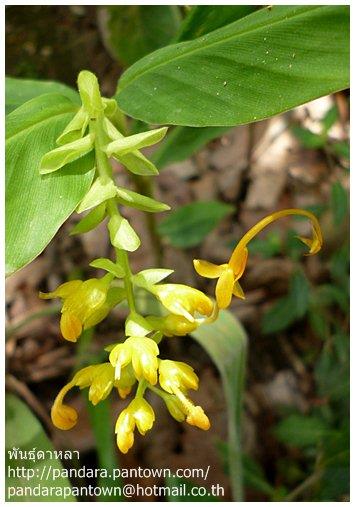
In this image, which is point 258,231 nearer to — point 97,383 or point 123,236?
point 123,236

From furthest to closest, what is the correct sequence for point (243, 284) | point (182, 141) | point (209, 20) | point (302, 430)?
point (243, 284) < point (302, 430) < point (182, 141) < point (209, 20)

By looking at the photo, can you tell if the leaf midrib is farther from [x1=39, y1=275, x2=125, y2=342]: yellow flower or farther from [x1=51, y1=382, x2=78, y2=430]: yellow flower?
[x1=51, y1=382, x2=78, y2=430]: yellow flower

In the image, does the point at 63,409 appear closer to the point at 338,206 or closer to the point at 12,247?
the point at 12,247

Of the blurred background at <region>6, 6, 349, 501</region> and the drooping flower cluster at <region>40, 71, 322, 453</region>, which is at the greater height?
the blurred background at <region>6, 6, 349, 501</region>

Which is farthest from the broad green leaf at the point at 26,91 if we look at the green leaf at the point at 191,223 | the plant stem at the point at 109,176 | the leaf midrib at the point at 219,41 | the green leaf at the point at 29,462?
the green leaf at the point at 29,462

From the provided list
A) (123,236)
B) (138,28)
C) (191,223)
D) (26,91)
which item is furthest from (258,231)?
(138,28)

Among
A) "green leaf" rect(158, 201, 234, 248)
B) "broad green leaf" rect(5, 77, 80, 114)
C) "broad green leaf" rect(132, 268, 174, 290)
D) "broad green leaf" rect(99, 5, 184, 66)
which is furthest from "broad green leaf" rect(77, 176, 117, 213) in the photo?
"broad green leaf" rect(99, 5, 184, 66)
